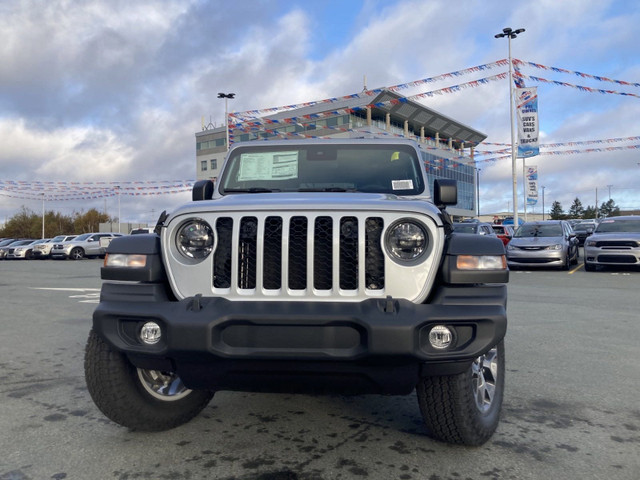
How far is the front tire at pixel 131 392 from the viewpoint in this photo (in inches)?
111

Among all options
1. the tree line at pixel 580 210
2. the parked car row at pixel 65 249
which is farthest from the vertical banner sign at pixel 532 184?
the tree line at pixel 580 210

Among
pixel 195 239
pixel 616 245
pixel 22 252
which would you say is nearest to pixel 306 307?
pixel 195 239

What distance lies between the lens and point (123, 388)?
285 cm

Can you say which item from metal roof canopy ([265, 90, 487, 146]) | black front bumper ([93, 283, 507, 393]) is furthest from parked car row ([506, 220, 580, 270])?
metal roof canopy ([265, 90, 487, 146])

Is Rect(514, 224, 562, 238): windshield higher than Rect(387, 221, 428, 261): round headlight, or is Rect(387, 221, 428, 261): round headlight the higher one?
Rect(514, 224, 562, 238): windshield

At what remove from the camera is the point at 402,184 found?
395 centimetres

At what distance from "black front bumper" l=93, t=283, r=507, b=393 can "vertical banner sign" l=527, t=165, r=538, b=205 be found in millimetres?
27915

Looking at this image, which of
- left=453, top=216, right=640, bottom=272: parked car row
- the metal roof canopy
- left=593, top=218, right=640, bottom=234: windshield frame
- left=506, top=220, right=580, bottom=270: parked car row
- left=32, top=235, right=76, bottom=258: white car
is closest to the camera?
left=453, top=216, right=640, bottom=272: parked car row

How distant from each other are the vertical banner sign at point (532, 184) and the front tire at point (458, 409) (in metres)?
27.5

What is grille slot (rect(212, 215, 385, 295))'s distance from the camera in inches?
101

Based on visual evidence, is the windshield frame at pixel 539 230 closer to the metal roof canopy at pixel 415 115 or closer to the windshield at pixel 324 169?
the windshield at pixel 324 169

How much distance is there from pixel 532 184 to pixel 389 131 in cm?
2585

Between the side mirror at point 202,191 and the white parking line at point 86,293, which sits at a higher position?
the side mirror at point 202,191

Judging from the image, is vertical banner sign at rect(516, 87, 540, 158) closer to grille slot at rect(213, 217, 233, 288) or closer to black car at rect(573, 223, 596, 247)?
black car at rect(573, 223, 596, 247)
